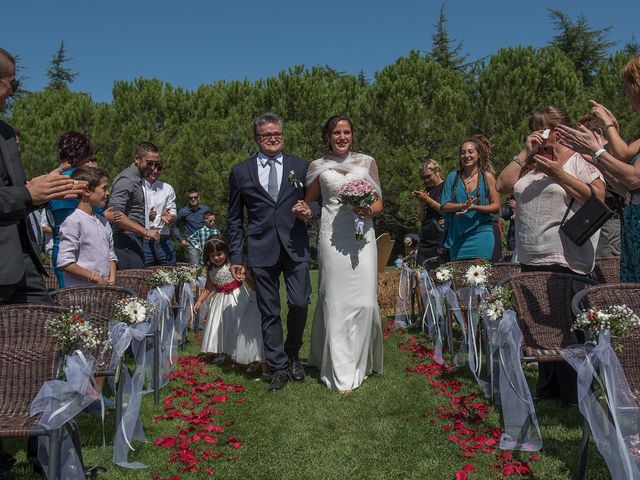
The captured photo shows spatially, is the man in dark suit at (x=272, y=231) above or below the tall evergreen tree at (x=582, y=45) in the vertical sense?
below

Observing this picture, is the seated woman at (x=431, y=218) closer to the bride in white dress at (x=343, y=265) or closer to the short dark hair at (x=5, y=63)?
the bride in white dress at (x=343, y=265)

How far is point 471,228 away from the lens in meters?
6.70

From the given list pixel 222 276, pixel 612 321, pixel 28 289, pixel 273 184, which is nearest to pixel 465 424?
pixel 612 321

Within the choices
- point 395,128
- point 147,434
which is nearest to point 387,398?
point 147,434

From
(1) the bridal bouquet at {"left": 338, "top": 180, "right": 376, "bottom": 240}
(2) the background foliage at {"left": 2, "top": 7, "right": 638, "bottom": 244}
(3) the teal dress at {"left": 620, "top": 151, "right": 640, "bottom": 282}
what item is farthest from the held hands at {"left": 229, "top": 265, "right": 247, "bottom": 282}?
(2) the background foliage at {"left": 2, "top": 7, "right": 638, "bottom": 244}

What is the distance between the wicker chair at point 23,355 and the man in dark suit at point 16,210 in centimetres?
19

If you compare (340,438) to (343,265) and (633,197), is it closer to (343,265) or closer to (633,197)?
(343,265)

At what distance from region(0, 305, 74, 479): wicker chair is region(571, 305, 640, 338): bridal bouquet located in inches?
107

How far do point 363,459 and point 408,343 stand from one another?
13.0 ft

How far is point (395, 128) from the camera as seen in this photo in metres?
22.0

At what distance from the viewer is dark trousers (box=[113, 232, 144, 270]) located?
6.88 meters

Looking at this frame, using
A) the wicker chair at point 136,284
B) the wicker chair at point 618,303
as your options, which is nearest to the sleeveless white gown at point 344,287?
the wicker chair at point 136,284

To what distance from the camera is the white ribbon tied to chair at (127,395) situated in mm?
3792

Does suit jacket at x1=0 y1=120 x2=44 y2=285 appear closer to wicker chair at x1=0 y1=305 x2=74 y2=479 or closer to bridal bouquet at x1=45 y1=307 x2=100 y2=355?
wicker chair at x1=0 y1=305 x2=74 y2=479
